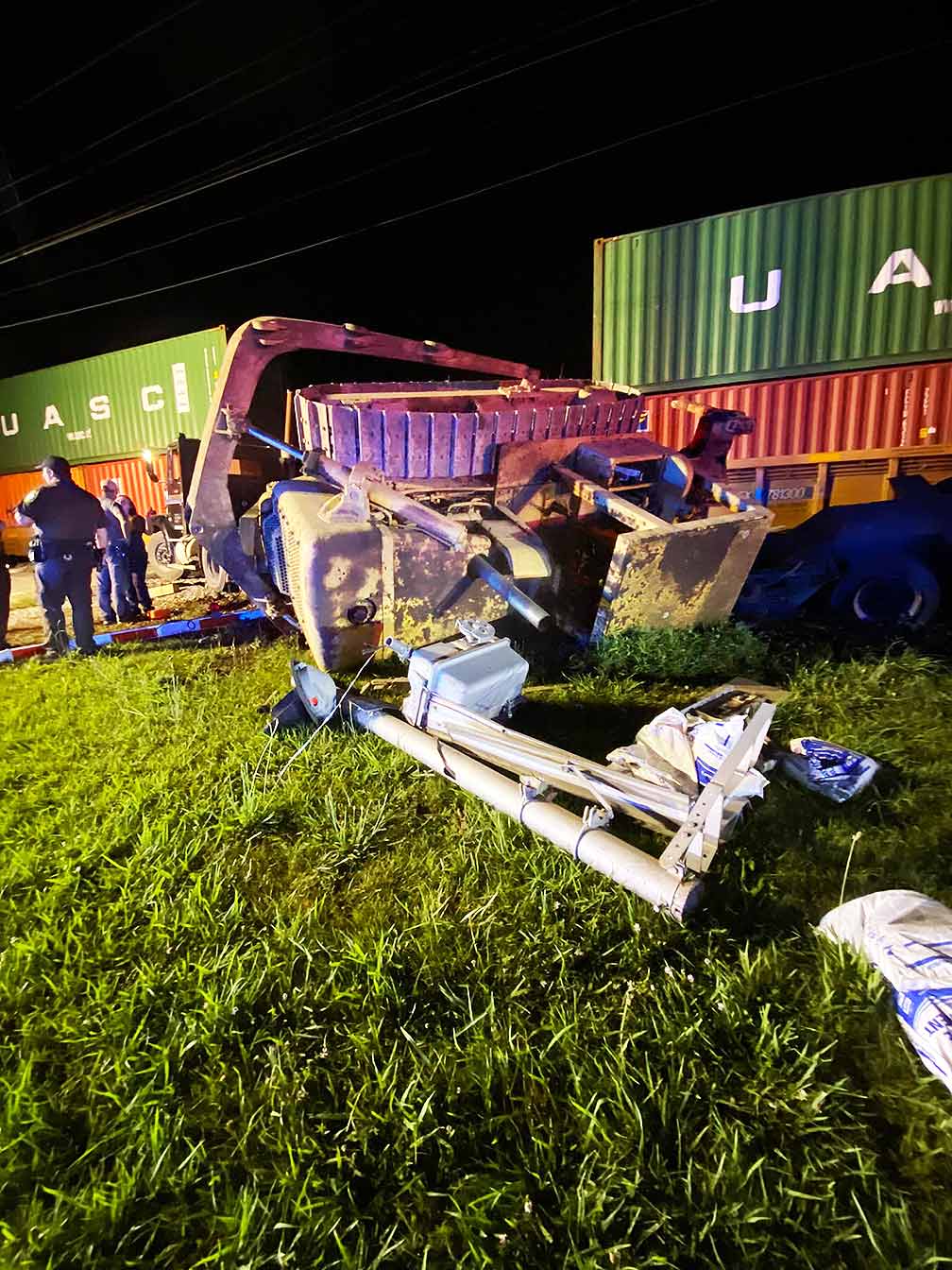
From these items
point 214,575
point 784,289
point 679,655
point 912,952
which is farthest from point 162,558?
point 912,952

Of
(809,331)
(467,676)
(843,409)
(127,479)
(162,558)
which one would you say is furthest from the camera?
(127,479)

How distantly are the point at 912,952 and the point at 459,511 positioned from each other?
3.33 m

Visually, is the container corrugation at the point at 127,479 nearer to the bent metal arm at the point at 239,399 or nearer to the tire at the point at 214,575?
the tire at the point at 214,575

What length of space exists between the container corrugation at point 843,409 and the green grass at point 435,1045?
638 cm

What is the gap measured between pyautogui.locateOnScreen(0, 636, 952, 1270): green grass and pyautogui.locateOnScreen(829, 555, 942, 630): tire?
2544 millimetres

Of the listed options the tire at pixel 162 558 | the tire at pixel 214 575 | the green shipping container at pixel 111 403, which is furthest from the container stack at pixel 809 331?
the green shipping container at pixel 111 403

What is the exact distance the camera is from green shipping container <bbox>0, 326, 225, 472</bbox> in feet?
48.5

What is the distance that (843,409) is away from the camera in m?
8.34

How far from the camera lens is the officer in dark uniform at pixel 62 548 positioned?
552 cm

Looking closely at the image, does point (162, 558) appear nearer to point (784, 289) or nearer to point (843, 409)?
point (784, 289)

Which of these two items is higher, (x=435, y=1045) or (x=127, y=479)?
(x=127, y=479)

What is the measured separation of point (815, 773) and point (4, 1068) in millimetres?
2910

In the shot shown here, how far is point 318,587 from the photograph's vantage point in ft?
12.5

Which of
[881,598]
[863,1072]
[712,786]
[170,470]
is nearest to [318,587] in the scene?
[712,786]
